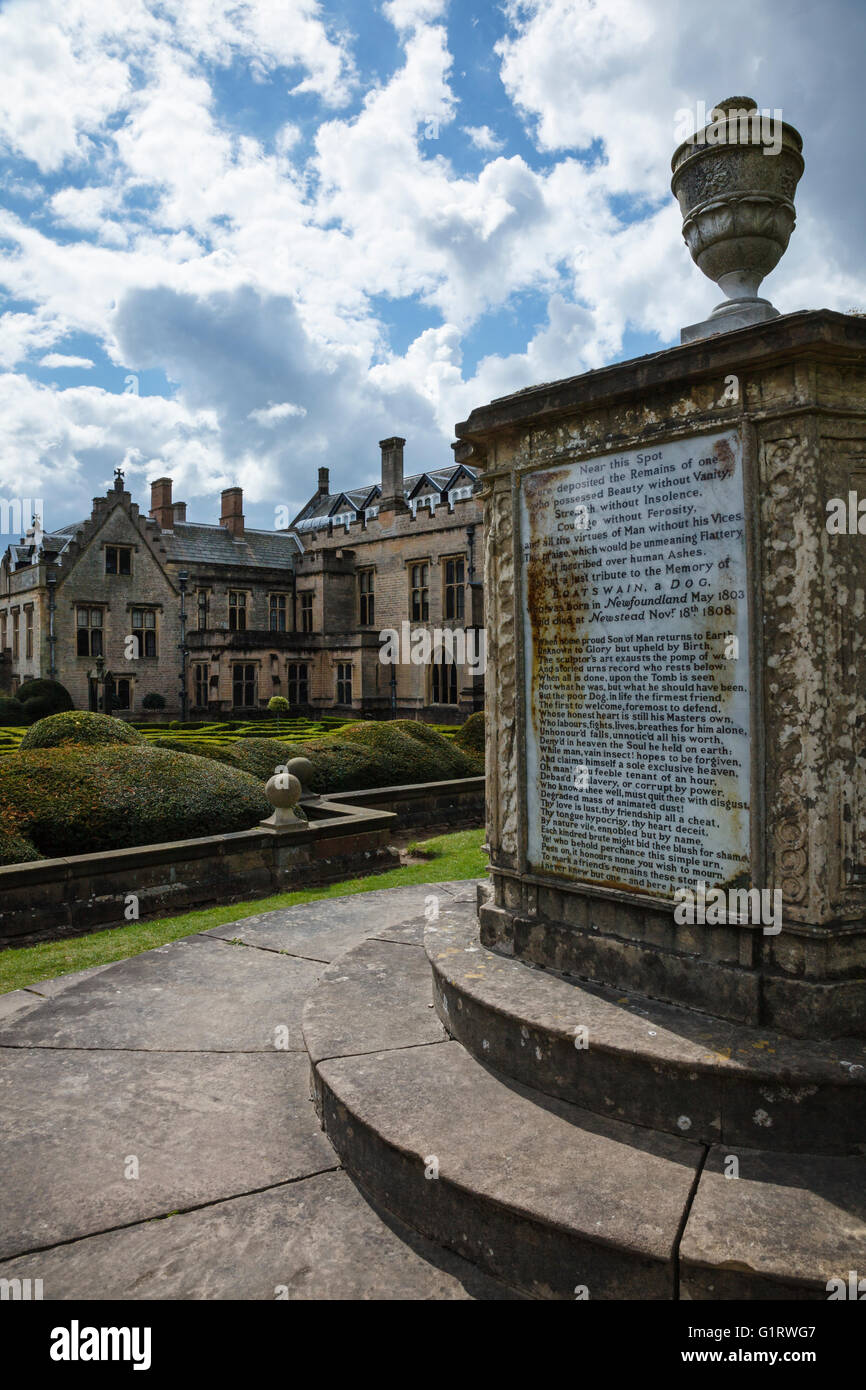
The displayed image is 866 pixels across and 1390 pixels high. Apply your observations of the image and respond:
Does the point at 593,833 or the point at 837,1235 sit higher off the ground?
the point at 593,833

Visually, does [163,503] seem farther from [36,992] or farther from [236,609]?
[36,992]

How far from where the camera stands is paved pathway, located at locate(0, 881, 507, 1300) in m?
2.79

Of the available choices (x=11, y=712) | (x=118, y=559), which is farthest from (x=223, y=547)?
(x=11, y=712)

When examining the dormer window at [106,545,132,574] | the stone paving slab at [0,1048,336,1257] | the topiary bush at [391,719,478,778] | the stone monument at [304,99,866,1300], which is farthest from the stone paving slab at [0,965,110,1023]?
the dormer window at [106,545,132,574]

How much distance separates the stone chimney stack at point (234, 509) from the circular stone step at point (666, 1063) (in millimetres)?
41451

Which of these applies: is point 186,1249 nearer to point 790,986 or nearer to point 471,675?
point 790,986

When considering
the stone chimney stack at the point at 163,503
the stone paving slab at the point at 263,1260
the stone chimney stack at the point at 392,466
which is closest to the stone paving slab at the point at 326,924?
the stone paving slab at the point at 263,1260

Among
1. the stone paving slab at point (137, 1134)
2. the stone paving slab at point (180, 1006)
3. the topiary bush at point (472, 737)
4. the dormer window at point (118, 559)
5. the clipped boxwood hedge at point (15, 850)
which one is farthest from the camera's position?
the dormer window at point (118, 559)

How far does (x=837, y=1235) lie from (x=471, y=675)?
104ft

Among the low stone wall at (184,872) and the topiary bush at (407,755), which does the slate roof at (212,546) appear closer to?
the topiary bush at (407,755)

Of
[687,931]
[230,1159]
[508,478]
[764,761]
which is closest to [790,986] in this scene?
[687,931]

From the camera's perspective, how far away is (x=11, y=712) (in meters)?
28.5

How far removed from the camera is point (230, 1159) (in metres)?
3.42

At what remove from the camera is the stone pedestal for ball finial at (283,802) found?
957 cm
